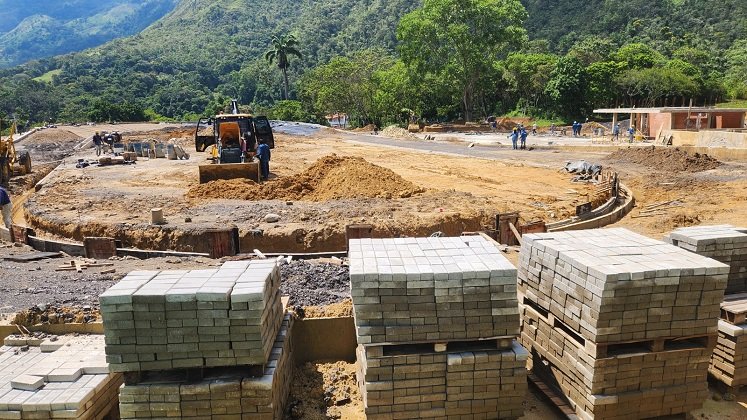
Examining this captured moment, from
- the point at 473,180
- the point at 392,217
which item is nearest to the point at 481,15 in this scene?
the point at 473,180

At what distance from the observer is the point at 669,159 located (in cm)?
2272

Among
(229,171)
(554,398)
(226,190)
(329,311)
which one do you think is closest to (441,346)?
(554,398)

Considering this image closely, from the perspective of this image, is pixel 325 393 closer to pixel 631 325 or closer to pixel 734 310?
pixel 631 325

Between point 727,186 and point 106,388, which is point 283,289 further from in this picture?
point 727,186

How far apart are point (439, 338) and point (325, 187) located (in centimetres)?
1202

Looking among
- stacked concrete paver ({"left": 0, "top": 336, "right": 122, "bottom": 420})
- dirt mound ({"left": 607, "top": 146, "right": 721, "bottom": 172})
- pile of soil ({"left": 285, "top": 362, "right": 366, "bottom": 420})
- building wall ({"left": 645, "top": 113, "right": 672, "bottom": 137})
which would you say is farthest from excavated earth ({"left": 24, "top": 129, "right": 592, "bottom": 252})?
building wall ({"left": 645, "top": 113, "right": 672, "bottom": 137})

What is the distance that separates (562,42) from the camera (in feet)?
247

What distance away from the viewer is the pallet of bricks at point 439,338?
5059 millimetres

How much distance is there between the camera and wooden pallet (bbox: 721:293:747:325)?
5.86 metres

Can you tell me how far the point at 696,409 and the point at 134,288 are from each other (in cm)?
619

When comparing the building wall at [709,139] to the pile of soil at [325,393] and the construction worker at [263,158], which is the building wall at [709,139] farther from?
the pile of soil at [325,393]

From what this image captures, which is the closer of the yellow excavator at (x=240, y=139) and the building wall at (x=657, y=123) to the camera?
the yellow excavator at (x=240, y=139)

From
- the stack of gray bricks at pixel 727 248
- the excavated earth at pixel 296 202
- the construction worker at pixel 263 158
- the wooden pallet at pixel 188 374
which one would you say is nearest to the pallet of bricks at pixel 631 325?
the stack of gray bricks at pixel 727 248

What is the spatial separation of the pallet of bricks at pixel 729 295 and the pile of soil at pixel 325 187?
9838 mm
